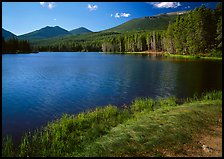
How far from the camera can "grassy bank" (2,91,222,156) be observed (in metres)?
10.9

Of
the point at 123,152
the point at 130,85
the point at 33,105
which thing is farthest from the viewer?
the point at 130,85

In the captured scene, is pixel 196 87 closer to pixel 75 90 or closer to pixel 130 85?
pixel 130 85

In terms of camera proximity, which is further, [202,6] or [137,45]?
[137,45]

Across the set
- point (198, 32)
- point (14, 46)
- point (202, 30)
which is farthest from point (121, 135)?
point (14, 46)

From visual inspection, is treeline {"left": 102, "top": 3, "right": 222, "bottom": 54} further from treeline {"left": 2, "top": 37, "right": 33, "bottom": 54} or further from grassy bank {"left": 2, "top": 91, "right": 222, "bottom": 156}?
treeline {"left": 2, "top": 37, "right": 33, "bottom": 54}

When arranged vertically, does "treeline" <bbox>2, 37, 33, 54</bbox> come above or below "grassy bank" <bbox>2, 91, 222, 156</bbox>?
above

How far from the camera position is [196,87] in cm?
3164

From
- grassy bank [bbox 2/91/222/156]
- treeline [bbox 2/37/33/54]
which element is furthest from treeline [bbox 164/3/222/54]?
treeline [bbox 2/37/33/54]

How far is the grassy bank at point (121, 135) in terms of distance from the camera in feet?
35.8

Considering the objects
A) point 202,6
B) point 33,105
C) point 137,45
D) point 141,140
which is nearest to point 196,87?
point 33,105

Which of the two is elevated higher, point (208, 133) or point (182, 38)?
point (182, 38)

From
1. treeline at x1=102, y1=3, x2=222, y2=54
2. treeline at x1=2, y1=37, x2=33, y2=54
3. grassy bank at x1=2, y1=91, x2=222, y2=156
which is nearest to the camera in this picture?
grassy bank at x1=2, y1=91, x2=222, y2=156

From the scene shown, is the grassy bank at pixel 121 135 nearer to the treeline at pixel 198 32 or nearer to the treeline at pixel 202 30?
the treeline at pixel 198 32

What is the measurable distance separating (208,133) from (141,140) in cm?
360
